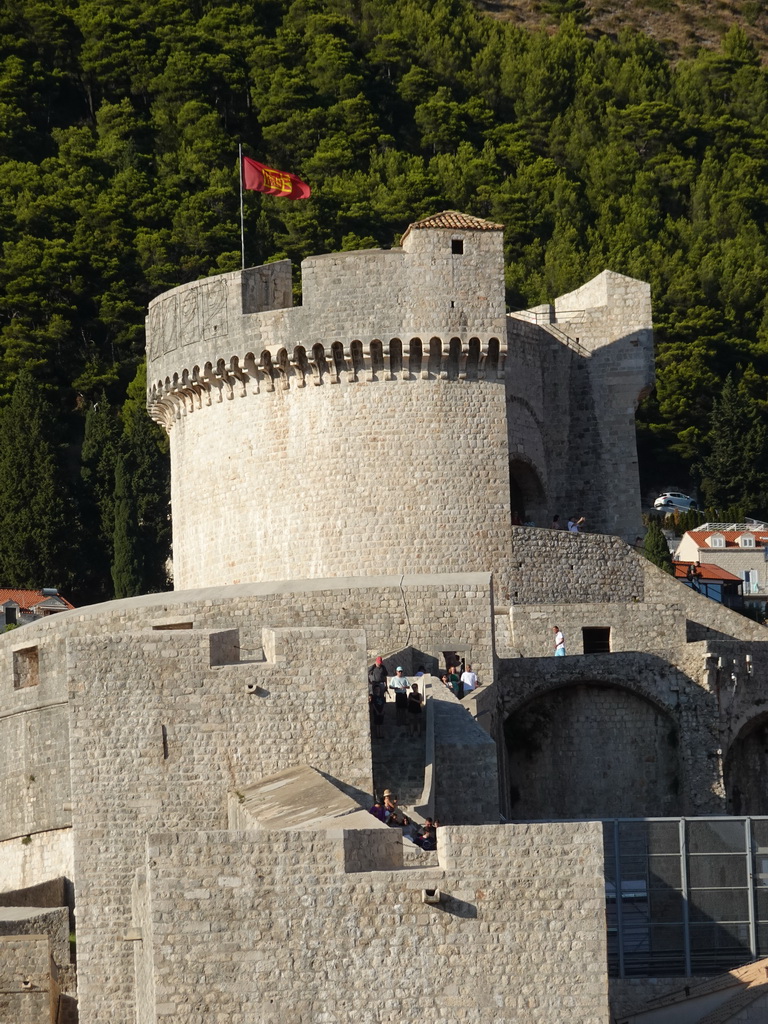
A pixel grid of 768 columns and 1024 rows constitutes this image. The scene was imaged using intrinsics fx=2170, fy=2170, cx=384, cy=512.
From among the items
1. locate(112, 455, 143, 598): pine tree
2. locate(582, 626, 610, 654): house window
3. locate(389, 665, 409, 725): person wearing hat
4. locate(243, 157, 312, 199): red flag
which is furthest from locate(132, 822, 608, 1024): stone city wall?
locate(112, 455, 143, 598): pine tree

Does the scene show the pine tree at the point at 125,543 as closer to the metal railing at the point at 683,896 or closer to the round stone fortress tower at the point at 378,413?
the round stone fortress tower at the point at 378,413

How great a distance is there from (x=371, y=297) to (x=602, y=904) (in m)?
17.5

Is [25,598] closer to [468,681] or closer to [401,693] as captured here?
[468,681]

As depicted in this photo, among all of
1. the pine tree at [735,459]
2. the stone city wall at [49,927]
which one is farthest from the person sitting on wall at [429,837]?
the pine tree at [735,459]

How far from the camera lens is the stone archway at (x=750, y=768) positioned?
36.2 metres

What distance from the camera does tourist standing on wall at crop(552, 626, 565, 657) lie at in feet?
119

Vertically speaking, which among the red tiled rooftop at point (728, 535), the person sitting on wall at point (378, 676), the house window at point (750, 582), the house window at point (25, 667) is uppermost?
the red tiled rooftop at point (728, 535)

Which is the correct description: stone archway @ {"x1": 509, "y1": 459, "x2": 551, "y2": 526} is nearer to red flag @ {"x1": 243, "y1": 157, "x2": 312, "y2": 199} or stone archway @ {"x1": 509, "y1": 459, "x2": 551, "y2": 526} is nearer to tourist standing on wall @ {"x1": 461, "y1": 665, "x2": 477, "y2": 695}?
red flag @ {"x1": 243, "y1": 157, "x2": 312, "y2": 199}

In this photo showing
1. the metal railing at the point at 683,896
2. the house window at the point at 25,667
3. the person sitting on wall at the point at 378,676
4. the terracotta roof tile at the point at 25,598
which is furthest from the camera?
the terracotta roof tile at the point at 25,598

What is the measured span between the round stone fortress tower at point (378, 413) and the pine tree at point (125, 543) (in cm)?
1481

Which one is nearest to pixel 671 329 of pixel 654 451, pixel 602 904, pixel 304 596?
pixel 654 451

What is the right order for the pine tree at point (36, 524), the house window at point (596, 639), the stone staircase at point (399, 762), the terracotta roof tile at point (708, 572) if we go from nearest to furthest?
the stone staircase at point (399, 762), the house window at point (596, 639), the pine tree at point (36, 524), the terracotta roof tile at point (708, 572)

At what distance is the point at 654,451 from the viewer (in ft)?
231

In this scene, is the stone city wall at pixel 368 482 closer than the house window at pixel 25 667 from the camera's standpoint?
No
